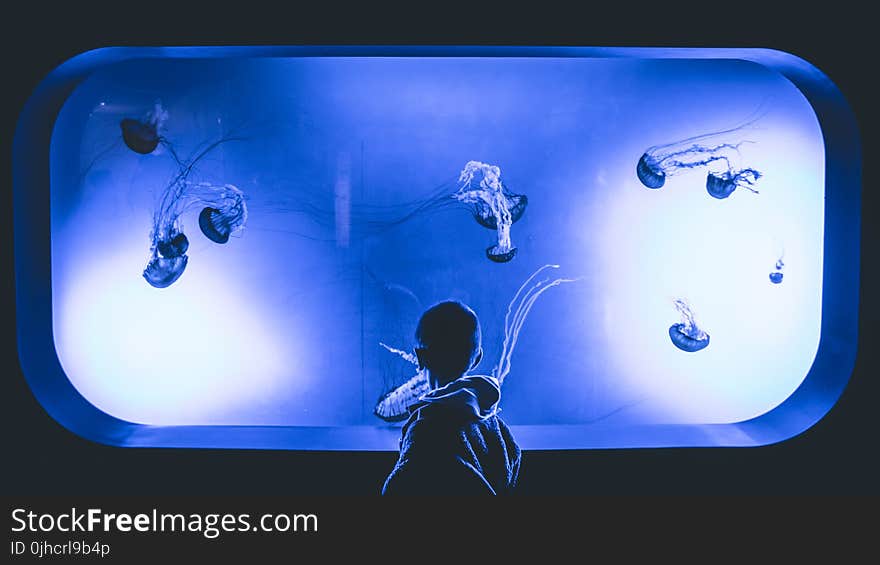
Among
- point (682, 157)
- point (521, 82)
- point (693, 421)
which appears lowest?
point (693, 421)

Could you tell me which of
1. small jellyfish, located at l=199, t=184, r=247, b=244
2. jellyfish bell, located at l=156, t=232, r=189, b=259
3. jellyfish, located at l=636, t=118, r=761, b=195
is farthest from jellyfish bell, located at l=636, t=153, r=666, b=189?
jellyfish bell, located at l=156, t=232, r=189, b=259

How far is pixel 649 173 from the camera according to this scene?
2002mm

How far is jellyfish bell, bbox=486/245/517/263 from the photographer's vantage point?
6.63 feet

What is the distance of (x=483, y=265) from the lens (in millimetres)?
2027

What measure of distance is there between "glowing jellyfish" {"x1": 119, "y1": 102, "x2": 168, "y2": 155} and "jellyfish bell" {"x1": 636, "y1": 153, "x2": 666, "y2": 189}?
1.80m

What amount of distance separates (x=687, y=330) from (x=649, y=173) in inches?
24.4

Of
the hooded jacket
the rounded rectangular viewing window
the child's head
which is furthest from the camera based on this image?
the rounded rectangular viewing window

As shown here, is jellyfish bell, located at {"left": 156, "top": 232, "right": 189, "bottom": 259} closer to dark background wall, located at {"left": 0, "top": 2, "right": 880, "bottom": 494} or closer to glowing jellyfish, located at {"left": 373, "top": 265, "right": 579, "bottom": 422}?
dark background wall, located at {"left": 0, "top": 2, "right": 880, "bottom": 494}

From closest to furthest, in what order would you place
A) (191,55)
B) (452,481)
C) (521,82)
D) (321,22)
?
1. (452,481)
2. (321,22)
3. (191,55)
4. (521,82)

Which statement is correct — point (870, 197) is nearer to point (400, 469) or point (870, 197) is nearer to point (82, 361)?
point (400, 469)

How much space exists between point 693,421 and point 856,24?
1442 mm

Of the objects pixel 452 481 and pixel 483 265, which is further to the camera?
pixel 483 265

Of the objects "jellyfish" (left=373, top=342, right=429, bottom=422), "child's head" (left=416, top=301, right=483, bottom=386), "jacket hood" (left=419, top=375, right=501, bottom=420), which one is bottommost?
"jellyfish" (left=373, top=342, right=429, bottom=422)

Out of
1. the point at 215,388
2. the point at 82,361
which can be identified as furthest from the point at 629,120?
the point at 82,361
